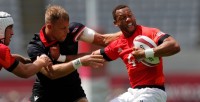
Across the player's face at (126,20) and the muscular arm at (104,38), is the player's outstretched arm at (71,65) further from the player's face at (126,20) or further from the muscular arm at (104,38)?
the muscular arm at (104,38)

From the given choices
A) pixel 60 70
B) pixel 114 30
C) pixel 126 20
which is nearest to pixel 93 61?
pixel 60 70

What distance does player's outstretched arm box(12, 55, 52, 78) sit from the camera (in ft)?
25.1

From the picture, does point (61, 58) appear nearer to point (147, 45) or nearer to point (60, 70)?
point (60, 70)

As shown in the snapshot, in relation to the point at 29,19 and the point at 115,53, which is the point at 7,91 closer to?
the point at 29,19

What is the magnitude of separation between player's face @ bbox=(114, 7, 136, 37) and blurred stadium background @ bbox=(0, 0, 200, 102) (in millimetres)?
3908

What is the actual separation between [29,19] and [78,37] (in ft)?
31.6

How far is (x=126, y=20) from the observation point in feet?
27.4

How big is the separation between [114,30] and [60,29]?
412 inches

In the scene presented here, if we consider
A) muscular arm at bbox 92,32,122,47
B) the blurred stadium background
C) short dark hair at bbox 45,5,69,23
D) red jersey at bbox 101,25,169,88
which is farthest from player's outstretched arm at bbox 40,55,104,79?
the blurred stadium background

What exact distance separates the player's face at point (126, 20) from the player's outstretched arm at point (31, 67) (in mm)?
985

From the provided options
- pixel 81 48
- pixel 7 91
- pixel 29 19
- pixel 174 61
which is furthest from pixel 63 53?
pixel 29 19

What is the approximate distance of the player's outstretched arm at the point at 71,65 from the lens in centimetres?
788

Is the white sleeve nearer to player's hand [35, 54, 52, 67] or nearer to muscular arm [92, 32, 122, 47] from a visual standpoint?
muscular arm [92, 32, 122, 47]

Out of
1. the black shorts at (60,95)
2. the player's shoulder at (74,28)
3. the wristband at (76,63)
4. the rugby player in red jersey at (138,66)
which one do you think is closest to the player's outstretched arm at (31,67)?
the wristband at (76,63)
